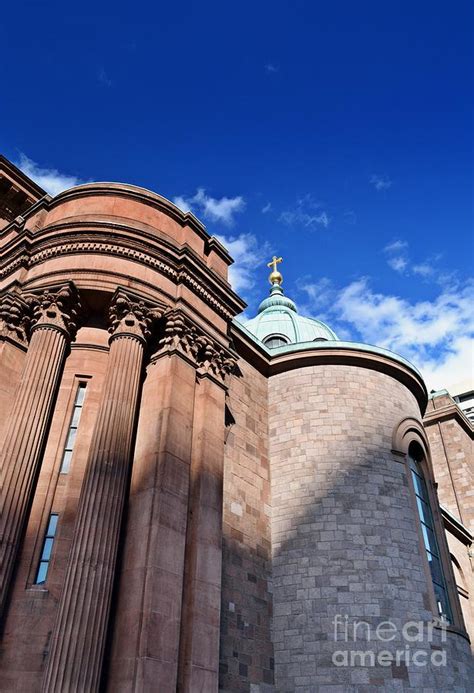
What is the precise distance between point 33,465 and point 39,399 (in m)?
1.47

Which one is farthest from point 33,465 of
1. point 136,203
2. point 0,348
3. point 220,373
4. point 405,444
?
point 405,444

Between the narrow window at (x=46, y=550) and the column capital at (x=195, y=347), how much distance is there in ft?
14.9

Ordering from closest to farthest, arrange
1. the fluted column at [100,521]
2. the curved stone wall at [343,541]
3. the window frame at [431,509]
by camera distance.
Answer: the fluted column at [100,521]
the curved stone wall at [343,541]
the window frame at [431,509]

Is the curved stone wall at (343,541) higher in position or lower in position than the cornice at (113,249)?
lower

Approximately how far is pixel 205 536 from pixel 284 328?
16.6 metres

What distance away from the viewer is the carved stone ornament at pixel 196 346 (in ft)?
46.7

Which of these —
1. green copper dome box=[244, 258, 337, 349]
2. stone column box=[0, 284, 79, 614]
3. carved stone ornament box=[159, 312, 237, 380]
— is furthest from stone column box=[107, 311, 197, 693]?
green copper dome box=[244, 258, 337, 349]

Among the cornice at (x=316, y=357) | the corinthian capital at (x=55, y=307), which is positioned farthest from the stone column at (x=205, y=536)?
the corinthian capital at (x=55, y=307)

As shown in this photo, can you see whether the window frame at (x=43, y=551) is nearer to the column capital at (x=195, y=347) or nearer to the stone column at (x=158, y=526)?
the stone column at (x=158, y=526)

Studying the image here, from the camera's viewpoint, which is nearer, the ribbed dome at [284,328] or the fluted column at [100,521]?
the fluted column at [100,521]

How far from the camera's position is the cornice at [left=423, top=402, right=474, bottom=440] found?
109ft

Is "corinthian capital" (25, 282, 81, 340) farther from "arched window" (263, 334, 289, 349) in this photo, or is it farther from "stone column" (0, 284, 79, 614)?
"arched window" (263, 334, 289, 349)

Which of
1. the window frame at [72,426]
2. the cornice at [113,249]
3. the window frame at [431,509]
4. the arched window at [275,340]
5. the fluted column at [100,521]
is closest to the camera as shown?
the fluted column at [100,521]

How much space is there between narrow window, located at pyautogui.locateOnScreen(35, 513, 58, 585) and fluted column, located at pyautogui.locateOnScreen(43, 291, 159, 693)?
1.10 meters
